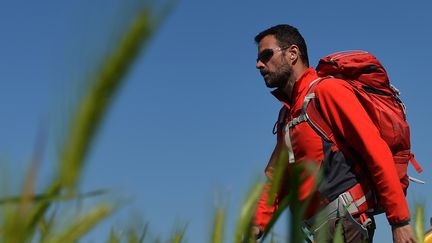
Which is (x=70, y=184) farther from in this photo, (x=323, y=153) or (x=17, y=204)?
(x=323, y=153)

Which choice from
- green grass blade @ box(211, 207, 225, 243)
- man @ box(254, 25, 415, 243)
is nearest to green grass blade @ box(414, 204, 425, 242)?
green grass blade @ box(211, 207, 225, 243)

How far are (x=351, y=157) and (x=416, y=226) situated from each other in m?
1.38

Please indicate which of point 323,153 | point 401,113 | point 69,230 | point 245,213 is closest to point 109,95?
point 69,230

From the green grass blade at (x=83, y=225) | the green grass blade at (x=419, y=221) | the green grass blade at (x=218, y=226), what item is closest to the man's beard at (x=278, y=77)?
the green grass blade at (x=419, y=221)

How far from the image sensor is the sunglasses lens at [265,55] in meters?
3.28

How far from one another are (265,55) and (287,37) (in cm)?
21

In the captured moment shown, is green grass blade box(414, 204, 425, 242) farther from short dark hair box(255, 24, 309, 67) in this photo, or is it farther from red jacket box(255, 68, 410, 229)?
short dark hair box(255, 24, 309, 67)

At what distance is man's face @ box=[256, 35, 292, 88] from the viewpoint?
3.22 meters

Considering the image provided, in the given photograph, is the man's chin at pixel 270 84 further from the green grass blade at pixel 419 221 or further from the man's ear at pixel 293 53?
the green grass blade at pixel 419 221

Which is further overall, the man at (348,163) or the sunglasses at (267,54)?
the sunglasses at (267,54)

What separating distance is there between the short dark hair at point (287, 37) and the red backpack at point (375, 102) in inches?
10.4

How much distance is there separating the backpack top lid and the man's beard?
0.63 ft

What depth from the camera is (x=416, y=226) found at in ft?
4.65

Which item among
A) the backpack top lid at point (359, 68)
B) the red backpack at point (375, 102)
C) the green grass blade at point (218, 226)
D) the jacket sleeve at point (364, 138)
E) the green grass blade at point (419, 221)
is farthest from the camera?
the backpack top lid at point (359, 68)
